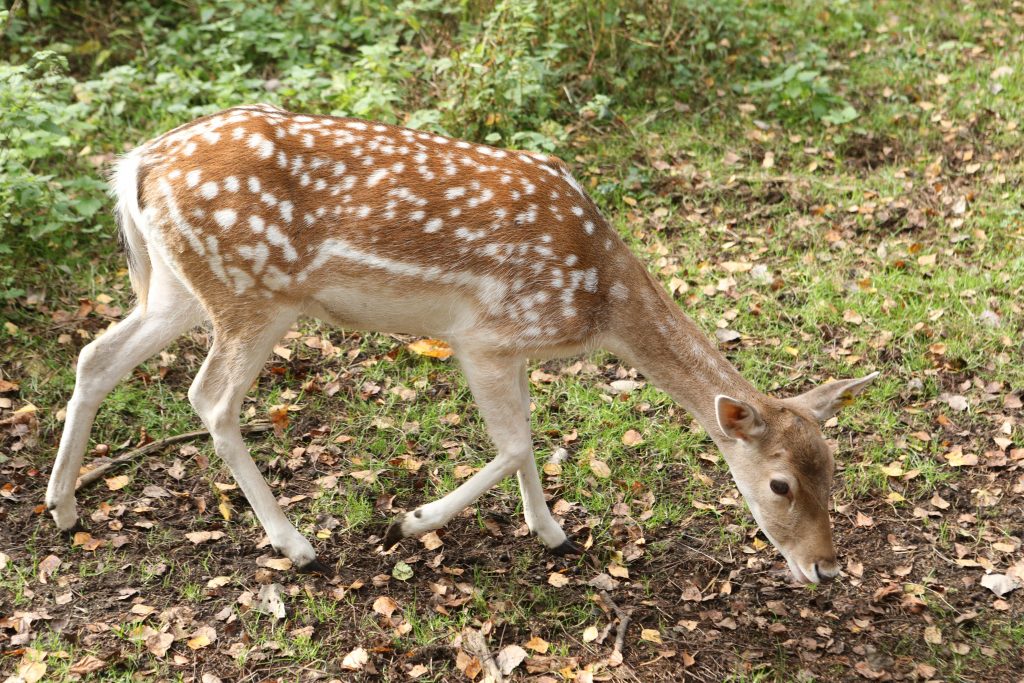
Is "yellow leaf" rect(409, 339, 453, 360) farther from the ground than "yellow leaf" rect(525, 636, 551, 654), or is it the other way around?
"yellow leaf" rect(525, 636, 551, 654)

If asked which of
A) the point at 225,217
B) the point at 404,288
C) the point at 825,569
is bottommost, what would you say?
the point at 825,569

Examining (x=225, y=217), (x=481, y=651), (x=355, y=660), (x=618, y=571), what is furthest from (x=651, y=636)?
(x=225, y=217)

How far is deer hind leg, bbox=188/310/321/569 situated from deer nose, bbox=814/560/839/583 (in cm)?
222

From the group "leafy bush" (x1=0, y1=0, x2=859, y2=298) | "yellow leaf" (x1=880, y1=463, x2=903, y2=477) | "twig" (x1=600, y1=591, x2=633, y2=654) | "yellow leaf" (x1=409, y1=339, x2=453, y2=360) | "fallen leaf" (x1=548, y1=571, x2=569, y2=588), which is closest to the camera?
"twig" (x1=600, y1=591, x2=633, y2=654)

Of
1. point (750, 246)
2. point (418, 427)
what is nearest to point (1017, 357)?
point (750, 246)

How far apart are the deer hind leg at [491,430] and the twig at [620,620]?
735mm

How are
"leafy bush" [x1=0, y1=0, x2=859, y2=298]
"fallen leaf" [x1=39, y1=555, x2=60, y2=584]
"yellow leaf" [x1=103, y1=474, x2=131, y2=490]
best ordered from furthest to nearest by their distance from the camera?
1. "leafy bush" [x1=0, y1=0, x2=859, y2=298]
2. "yellow leaf" [x1=103, y1=474, x2=131, y2=490]
3. "fallen leaf" [x1=39, y1=555, x2=60, y2=584]

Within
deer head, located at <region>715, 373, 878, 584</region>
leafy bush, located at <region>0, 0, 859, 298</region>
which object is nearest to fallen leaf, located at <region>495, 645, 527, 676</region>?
deer head, located at <region>715, 373, 878, 584</region>

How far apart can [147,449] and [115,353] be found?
920 millimetres

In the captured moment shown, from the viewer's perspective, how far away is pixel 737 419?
455cm

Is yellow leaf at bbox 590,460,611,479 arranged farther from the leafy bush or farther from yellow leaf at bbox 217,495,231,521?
the leafy bush

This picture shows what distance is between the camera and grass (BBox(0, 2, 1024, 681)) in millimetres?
4703

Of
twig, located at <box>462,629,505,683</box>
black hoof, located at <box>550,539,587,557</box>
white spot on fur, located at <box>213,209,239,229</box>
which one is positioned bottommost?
black hoof, located at <box>550,539,587,557</box>

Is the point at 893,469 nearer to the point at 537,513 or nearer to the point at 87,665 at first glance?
the point at 537,513
